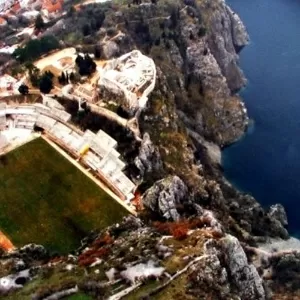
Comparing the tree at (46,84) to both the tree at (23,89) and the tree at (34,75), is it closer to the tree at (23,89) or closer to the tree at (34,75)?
the tree at (34,75)

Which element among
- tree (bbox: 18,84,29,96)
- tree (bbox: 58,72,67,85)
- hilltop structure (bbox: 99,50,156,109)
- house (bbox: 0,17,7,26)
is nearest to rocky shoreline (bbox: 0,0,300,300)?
hilltop structure (bbox: 99,50,156,109)

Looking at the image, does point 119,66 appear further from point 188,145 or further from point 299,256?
point 299,256

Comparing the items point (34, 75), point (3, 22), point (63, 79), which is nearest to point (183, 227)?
point (63, 79)

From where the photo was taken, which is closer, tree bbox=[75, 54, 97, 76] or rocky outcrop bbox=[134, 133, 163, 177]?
rocky outcrop bbox=[134, 133, 163, 177]

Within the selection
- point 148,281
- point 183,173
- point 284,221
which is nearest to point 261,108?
point 284,221

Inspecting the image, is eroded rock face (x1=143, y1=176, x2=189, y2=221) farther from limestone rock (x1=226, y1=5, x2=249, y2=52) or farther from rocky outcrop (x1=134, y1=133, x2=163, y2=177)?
limestone rock (x1=226, y1=5, x2=249, y2=52)

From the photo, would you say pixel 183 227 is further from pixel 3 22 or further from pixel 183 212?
pixel 3 22

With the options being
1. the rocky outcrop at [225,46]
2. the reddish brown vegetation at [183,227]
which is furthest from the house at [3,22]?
the reddish brown vegetation at [183,227]
